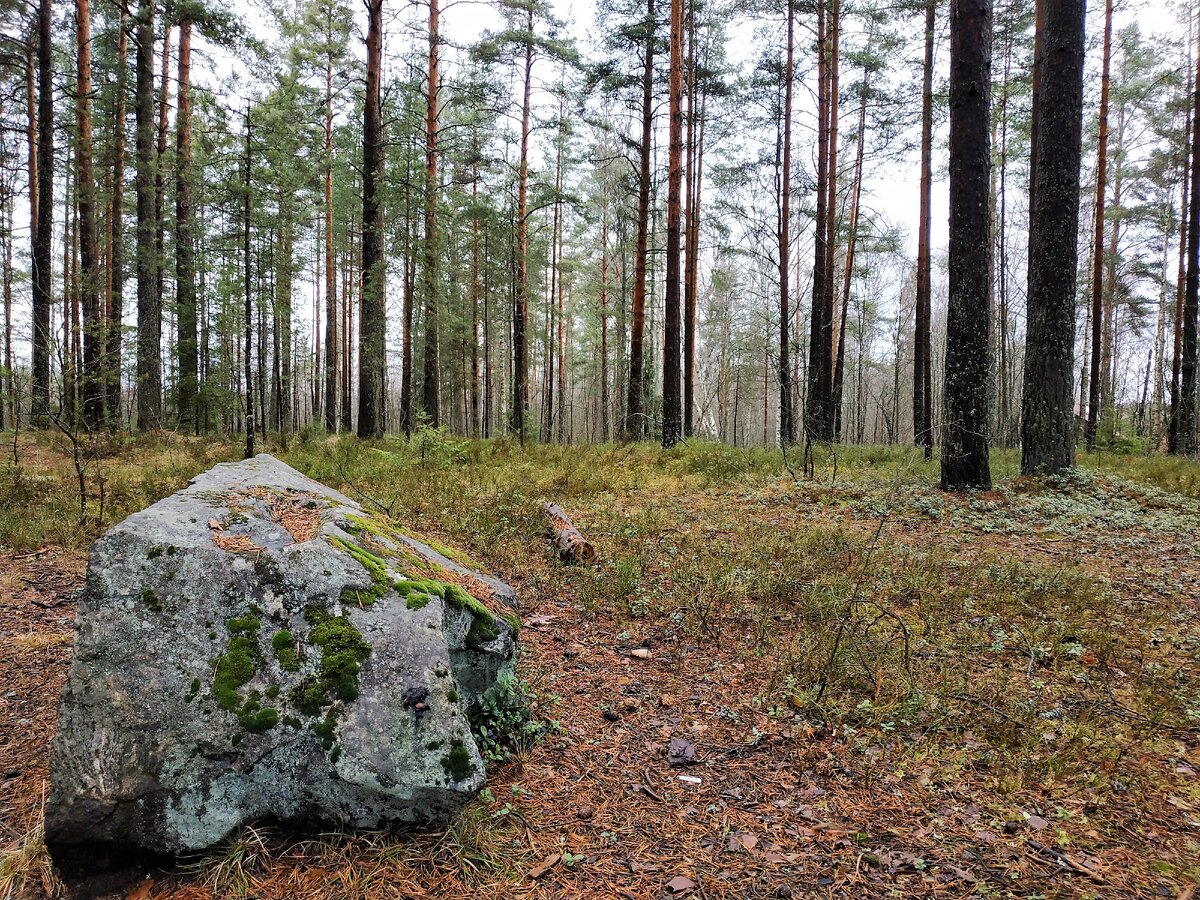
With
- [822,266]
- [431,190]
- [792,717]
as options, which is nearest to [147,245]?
[431,190]

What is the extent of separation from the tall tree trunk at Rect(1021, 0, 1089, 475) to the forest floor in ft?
6.63

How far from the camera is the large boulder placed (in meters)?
1.78

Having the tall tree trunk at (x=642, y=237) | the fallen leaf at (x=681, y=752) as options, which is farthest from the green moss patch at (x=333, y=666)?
the tall tree trunk at (x=642, y=237)

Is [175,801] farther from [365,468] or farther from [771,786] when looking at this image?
[365,468]

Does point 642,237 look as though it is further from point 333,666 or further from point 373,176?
point 333,666

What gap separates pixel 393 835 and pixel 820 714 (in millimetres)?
2030

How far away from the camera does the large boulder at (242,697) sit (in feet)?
5.84

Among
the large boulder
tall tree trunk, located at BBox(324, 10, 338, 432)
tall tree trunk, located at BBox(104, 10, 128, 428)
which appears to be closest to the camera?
the large boulder

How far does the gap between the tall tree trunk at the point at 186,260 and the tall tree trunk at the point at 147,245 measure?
150cm

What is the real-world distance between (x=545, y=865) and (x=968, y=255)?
8657 mm

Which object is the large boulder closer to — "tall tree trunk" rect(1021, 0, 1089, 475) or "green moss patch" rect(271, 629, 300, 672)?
"green moss patch" rect(271, 629, 300, 672)

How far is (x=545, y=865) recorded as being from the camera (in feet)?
6.45

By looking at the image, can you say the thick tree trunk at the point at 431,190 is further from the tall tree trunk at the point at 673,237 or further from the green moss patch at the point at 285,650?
the green moss patch at the point at 285,650

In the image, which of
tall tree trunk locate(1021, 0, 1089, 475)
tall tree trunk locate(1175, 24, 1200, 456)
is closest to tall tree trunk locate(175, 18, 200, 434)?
tall tree trunk locate(1021, 0, 1089, 475)
